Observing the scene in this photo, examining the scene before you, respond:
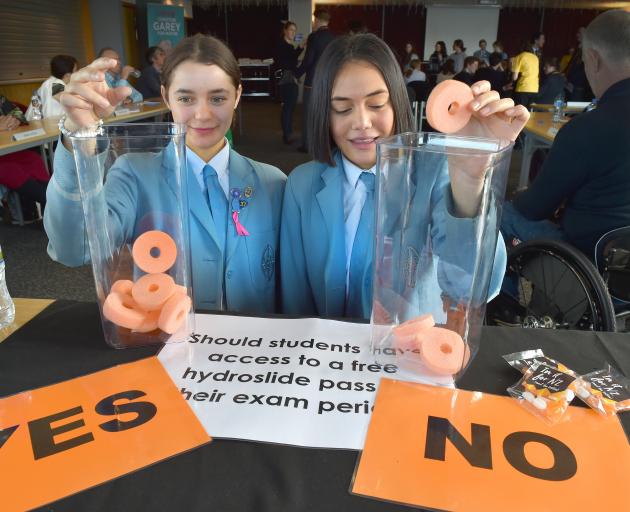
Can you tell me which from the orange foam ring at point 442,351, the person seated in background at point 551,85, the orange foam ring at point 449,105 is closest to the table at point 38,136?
the orange foam ring at point 449,105

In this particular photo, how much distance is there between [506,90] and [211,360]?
23.4 ft

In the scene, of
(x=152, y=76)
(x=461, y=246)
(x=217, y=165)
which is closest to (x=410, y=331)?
(x=461, y=246)

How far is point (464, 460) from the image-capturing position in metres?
0.49

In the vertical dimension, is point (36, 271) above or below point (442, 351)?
below

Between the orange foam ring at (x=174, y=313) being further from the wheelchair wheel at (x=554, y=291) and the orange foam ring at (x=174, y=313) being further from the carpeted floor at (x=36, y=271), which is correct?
the carpeted floor at (x=36, y=271)

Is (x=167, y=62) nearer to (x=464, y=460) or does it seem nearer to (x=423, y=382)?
(x=423, y=382)

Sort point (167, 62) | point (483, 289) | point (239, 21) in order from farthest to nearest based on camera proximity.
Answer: point (239, 21) → point (167, 62) → point (483, 289)

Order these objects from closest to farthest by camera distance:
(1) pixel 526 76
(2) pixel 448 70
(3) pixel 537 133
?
1. (3) pixel 537 133
2. (1) pixel 526 76
3. (2) pixel 448 70

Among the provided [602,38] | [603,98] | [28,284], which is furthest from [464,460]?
[28,284]

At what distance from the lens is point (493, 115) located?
81 centimetres

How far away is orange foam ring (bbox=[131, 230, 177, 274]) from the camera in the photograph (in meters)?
0.72

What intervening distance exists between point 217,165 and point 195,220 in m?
Answer: 0.15

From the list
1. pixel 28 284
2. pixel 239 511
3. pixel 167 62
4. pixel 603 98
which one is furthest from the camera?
pixel 28 284

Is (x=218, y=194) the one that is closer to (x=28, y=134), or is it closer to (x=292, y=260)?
(x=292, y=260)
